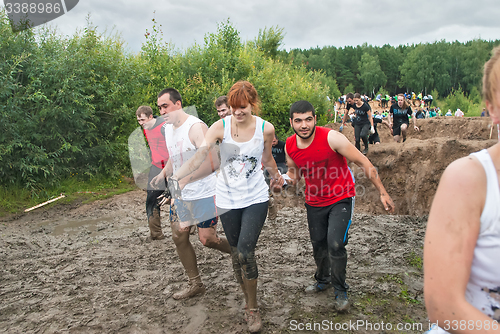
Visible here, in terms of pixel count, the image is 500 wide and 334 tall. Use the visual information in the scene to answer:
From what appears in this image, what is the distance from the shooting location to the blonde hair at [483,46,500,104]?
2.87 feet

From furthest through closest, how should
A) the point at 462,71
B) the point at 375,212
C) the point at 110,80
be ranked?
the point at 462,71 < the point at 110,80 < the point at 375,212

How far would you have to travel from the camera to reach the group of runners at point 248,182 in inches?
128

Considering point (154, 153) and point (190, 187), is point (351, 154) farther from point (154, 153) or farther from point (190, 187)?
point (154, 153)

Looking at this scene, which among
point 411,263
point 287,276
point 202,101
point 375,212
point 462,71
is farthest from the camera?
point 462,71

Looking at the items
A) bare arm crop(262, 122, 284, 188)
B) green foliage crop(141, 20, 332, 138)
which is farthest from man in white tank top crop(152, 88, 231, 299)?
green foliage crop(141, 20, 332, 138)

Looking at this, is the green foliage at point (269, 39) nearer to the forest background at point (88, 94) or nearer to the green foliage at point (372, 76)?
the forest background at point (88, 94)

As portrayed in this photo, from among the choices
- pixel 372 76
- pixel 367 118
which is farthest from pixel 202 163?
pixel 372 76

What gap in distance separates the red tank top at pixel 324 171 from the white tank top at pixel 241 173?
0.58 meters

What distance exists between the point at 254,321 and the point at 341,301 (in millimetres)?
943

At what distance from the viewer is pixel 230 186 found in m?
3.27

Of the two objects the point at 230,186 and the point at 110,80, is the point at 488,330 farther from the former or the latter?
the point at 110,80

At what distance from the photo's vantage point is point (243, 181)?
3.25 meters

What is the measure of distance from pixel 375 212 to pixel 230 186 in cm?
644

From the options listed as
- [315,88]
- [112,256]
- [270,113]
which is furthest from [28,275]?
[315,88]
